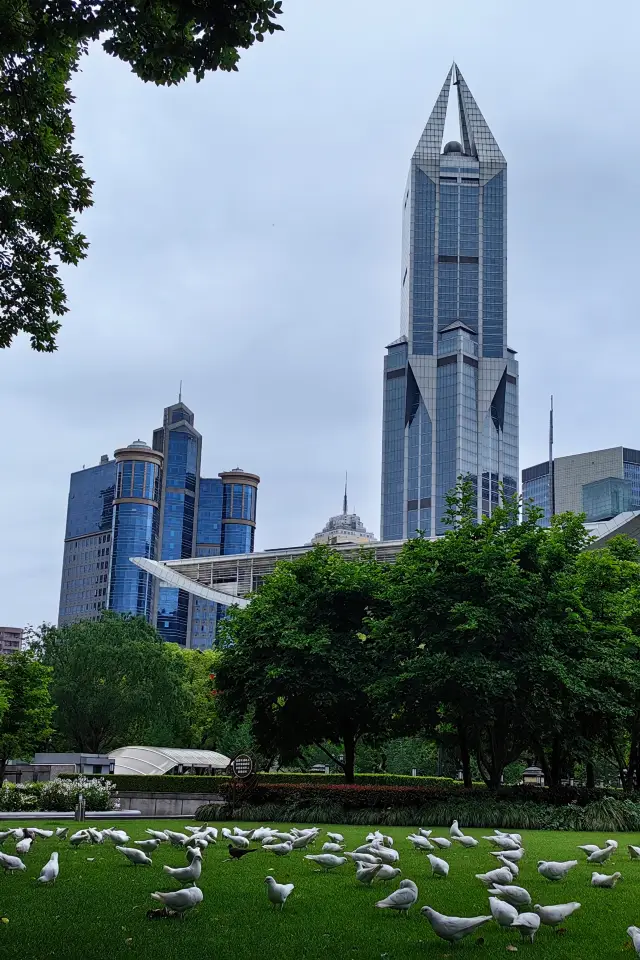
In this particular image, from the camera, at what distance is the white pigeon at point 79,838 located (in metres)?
13.9

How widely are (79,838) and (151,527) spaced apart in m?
168

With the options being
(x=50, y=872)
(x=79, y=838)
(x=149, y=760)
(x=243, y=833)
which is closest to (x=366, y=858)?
(x=50, y=872)

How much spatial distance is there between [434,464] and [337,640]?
147m

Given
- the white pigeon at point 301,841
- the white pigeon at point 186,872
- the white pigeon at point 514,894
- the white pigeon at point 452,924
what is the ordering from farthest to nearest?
the white pigeon at point 301,841 < the white pigeon at point 186,872 < the white pigeon at point 514,894 < the white pigeon at point 452,924

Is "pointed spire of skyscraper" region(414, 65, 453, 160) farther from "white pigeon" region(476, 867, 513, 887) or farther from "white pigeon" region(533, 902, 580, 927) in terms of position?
"white pigeon" region(533, 902, 580, 927)

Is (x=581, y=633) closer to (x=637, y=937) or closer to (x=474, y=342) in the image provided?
(x=637, y=937)

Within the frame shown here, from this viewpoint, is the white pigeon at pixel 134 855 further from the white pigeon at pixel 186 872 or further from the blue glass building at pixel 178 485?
the blue glass building at pixel 178 485

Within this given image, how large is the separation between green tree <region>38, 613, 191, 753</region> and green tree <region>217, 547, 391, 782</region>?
59.2ft

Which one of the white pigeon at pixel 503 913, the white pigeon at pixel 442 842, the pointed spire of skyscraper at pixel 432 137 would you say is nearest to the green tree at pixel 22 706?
the white pigeon at pixel 442 842

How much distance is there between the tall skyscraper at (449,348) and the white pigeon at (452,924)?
15640 cm

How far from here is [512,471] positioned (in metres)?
178

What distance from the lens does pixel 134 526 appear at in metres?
176

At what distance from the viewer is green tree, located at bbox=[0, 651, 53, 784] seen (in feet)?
123

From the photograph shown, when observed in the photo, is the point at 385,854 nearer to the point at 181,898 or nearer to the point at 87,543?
the point at 181,898
